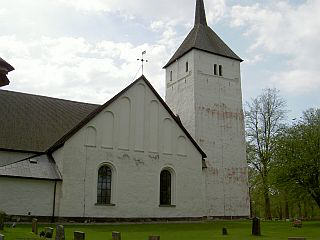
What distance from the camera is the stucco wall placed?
2484cm

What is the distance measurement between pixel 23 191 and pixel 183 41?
25979 millimetres

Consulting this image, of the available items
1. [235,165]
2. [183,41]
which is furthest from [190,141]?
[183,41]

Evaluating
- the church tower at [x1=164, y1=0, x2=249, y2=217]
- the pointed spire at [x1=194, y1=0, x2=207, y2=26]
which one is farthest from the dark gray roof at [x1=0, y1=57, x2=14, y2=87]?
the pointed spire at [x1=194, y1=0, x2=207, y2=26]

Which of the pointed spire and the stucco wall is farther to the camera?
the pointed spire

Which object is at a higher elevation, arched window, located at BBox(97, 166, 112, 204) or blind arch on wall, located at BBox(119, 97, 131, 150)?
blind arch on wall, located at BBox(119, 97, 131, 150)

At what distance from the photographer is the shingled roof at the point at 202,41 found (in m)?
41.4

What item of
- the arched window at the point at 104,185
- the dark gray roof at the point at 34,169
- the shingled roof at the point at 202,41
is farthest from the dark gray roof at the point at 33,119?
the shingled roof at the point at 202,41

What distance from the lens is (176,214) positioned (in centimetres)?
3028

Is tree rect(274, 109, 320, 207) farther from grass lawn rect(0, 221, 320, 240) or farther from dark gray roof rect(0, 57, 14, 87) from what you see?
dark gray roof rect(0, 57, 14, 87)

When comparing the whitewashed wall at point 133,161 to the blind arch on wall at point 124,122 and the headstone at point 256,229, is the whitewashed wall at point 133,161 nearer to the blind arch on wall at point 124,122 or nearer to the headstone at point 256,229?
the blind arch on wall at point 124,122

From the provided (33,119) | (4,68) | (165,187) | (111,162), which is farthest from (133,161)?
(4,68)

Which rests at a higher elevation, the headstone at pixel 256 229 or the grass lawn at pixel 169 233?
the headstone at pixel 256 229

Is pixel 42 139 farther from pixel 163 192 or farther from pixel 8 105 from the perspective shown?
pixel 163 192

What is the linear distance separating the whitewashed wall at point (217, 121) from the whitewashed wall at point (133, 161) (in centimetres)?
610
